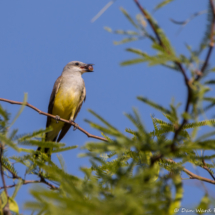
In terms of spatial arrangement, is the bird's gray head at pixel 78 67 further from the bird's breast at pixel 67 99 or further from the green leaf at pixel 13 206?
the green leaf at pixel 13 206

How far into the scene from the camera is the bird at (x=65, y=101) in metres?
6.86

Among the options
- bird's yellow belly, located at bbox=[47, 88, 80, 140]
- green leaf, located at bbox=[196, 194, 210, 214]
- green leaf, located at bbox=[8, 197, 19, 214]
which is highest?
bird's yellow belly, located at bbox=[47, 88, 80, 140]

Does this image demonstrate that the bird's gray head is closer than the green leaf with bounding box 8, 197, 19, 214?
No

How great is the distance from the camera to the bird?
6.86 metres

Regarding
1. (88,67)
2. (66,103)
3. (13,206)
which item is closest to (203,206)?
(13,206)

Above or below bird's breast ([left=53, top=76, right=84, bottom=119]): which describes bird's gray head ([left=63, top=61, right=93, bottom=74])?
above

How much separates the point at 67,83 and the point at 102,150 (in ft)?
19.0

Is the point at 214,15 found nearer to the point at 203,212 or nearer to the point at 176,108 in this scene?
the point at 176,108

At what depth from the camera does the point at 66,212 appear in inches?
50.6

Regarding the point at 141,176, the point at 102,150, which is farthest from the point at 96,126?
the point at 141,176

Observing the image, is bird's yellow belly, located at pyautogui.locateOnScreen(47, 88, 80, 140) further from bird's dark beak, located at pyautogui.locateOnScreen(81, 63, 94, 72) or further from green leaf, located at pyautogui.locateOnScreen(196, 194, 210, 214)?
green leaf, located at pyautogui.locateOnScreen(196, 194, 210, 214)

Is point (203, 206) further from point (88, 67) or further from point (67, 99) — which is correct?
point (88, 67)

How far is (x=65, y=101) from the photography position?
6824 mm

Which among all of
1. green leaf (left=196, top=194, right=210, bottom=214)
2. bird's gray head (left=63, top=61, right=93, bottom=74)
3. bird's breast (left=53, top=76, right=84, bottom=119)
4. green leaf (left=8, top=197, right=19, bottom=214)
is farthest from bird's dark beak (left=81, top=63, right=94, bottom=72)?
green leaf (left=196, top=194, right=210, bottom=214)
